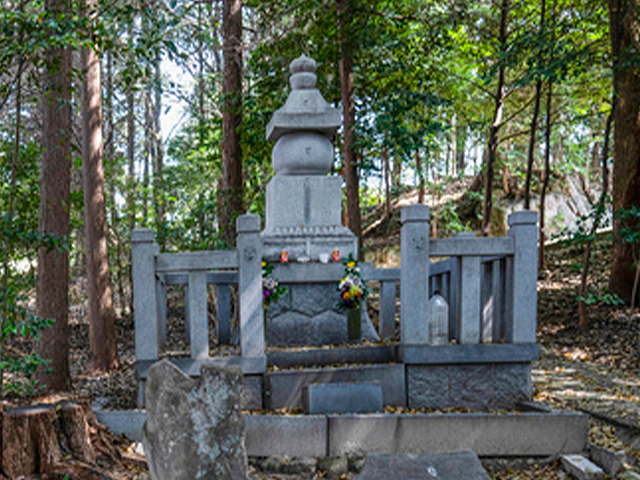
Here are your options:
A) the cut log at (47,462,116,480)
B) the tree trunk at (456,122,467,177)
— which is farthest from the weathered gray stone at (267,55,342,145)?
the tree trunk at (456,122,467,177)

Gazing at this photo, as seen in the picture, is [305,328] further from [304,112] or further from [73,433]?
[73,433]

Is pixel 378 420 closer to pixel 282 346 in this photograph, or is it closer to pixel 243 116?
pixel 282 346

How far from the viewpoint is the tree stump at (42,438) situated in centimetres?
312

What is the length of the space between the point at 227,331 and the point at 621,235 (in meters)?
6.18

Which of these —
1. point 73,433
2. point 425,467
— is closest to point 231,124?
point 73,433

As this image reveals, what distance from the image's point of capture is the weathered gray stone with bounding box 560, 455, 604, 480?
3.80 meters

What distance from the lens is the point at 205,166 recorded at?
1443 centimetres

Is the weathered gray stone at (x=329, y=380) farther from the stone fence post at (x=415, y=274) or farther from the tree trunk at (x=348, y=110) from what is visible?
A: the tree trunk at (x=348, y=110)

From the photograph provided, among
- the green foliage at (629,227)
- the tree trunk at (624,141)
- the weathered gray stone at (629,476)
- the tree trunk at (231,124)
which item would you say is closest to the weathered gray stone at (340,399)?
the weathered gray stone at (629,476)

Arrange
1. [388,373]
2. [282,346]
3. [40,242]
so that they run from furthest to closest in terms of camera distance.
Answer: [282,346]
[388,373]
[40,242]

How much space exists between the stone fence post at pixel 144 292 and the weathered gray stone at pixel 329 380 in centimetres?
Answer: 105

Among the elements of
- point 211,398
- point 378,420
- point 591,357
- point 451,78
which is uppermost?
point 451,78

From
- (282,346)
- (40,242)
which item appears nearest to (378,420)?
(282,346)

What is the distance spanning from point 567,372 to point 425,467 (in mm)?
4100
